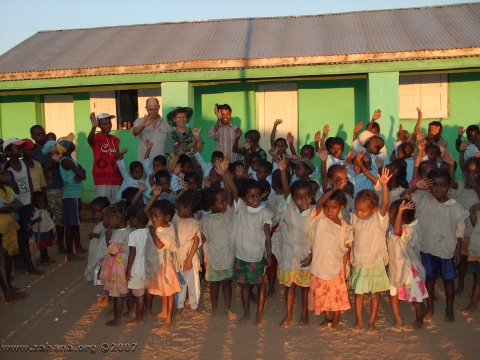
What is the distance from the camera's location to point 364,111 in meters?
8.55

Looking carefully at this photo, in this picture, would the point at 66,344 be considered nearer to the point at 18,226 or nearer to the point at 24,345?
the point at 24,345

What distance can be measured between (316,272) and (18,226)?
336 cm

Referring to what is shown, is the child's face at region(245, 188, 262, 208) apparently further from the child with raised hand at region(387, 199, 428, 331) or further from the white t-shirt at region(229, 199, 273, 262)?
the child with raised hand at region(387, 199, 428, 331)

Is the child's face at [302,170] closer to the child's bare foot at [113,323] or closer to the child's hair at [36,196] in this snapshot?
the child's bare foot at [113,323]

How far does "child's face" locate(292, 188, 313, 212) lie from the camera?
3.89 meters

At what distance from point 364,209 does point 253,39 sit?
5.64m

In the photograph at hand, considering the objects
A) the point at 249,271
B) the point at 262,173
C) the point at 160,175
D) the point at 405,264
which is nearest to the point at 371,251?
the point at 405,264

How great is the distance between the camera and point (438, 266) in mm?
4094

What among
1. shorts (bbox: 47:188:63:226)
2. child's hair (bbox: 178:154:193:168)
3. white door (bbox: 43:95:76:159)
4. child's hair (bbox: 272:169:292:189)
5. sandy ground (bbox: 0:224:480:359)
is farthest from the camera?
white door (bbox: 43:95:76:159)

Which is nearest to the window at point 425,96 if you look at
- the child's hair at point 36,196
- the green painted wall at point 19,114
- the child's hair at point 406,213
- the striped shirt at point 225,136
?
the striped shirt at point 225,136

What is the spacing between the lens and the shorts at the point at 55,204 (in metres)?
6.33

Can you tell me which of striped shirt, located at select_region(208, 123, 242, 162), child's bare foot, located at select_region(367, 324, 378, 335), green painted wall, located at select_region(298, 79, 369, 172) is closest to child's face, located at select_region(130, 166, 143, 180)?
striped shirt, located at select_region(208, 123, 242, 162)

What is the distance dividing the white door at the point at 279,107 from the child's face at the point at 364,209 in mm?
4990

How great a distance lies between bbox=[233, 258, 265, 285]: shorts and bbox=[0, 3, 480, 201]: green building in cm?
376
